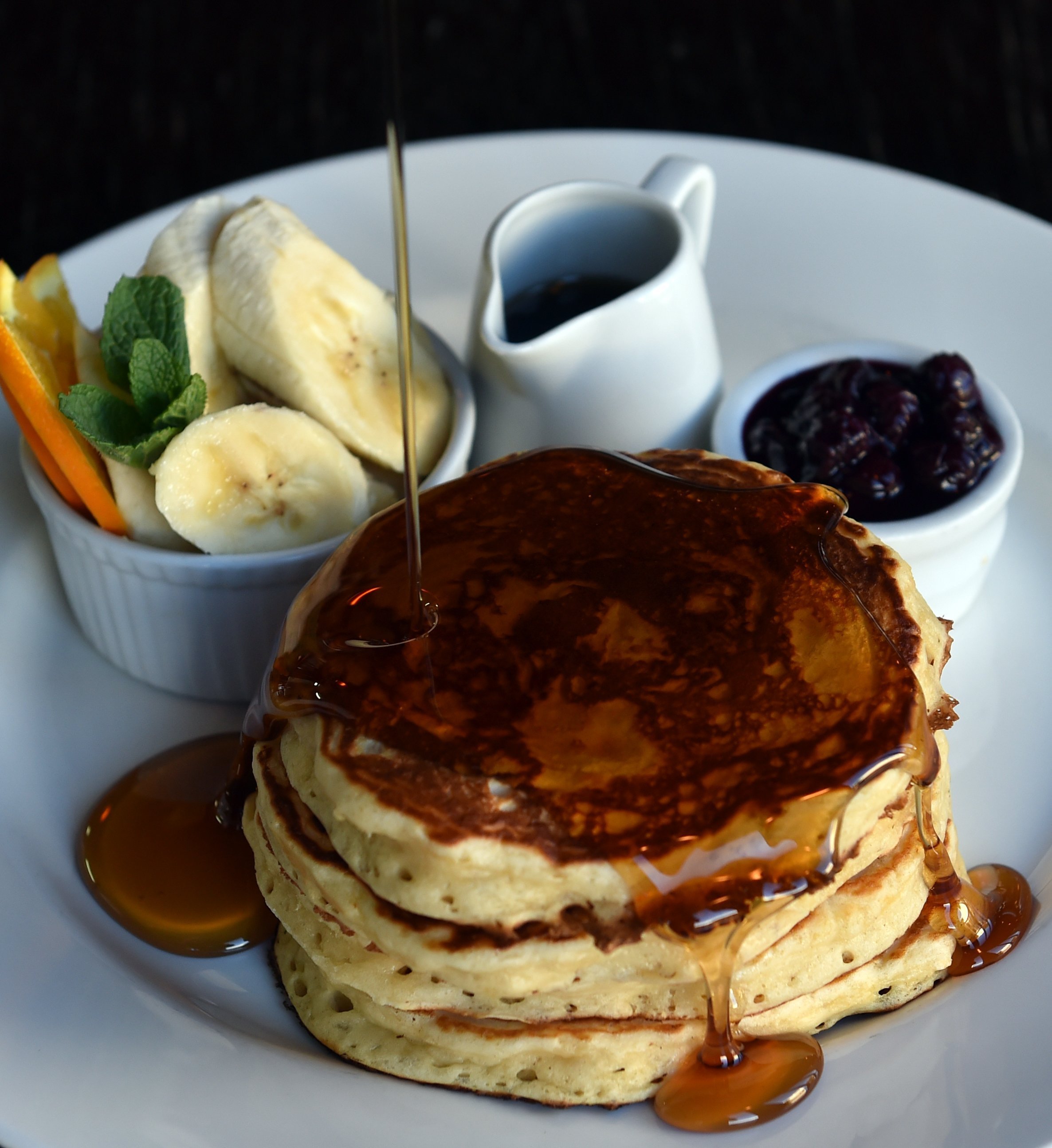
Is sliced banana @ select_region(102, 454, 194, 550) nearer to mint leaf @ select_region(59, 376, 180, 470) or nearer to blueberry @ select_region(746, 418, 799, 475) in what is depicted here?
mint leaf @ select_region(59, 376, 180, 470)

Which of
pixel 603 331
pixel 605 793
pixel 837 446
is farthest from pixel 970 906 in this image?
pixel 603 331

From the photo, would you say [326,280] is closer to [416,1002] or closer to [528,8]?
[416,1002]

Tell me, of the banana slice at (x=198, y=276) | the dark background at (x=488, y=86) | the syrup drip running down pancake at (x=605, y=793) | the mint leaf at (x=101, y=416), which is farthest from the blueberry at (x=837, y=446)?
the dark background at (x=488, y=86)

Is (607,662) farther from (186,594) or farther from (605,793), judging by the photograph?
(186,594)

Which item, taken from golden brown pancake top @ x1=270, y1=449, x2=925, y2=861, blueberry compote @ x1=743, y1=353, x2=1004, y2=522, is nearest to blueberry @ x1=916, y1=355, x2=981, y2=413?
blueberry compote @ x1=743, y1=353, x2=1004, y2=522

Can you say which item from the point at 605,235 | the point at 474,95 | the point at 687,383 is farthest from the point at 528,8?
the point at 687,383
